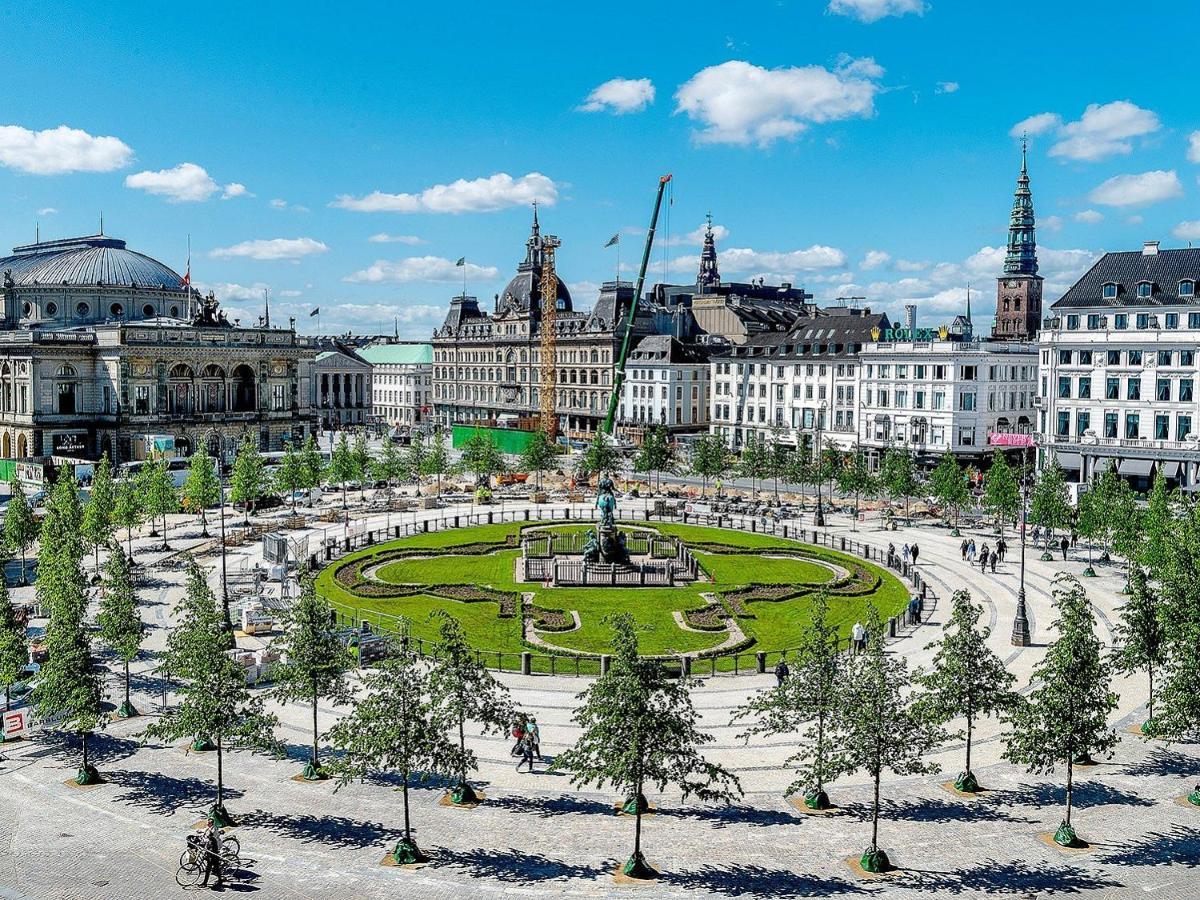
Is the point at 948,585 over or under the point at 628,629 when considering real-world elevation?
under

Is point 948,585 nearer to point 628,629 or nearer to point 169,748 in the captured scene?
point 628,629

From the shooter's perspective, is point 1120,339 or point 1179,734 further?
point 1120,339

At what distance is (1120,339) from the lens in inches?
3494

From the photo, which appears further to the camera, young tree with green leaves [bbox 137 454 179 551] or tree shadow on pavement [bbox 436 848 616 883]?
young tree with green leaves [bbox 137 454 179 551]

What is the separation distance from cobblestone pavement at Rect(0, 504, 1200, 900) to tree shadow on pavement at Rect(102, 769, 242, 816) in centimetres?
7

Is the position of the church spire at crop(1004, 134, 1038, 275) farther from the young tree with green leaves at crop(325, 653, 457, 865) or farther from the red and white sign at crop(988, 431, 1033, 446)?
the young tree with green leaves at crop(325, 653, 457, 865)

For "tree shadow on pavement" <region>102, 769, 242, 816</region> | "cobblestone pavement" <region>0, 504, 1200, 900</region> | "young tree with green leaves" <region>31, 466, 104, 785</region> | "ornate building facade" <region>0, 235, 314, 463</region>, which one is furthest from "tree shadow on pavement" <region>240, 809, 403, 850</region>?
"ornate building facade" <region>0, 235, 314, 463</region>

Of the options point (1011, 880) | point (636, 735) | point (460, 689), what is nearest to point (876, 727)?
point (1011, 880)

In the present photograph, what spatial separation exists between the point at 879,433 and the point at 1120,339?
2951 cm

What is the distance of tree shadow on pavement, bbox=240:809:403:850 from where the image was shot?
2764cm

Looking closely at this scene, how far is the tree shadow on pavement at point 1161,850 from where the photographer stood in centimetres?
2642

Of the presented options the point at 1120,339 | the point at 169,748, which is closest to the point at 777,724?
the point at 169,748

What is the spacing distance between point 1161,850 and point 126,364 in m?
121

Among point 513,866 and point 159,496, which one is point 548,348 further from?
point 513,866
